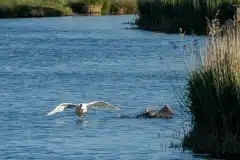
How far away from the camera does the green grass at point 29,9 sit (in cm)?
6732

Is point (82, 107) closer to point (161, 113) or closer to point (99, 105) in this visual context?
point (99, 105)

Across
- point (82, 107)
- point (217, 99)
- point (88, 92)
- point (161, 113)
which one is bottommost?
point (88, 92)

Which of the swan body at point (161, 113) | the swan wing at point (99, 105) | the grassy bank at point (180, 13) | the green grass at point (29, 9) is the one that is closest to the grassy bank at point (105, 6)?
the green grass at point (29, 9)

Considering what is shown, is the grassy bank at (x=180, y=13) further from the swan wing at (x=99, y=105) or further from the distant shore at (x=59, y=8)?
the swan wing at (x=99, y=105)

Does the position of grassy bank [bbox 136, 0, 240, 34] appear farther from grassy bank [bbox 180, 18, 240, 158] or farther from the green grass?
grassy bank [bbox 180, 18, 240, 158]

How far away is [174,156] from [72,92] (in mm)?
8597

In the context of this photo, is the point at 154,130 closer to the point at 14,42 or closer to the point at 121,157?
the point at 121,157

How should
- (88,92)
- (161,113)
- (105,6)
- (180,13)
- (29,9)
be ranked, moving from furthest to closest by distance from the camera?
(105,6)
(29,9)
(180,13)
(88,92)
(161,113)

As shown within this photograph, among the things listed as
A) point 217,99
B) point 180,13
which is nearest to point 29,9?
point 180,13

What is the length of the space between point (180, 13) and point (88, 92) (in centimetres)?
2245

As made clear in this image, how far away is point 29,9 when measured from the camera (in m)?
67.7

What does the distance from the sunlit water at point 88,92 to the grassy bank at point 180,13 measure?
1205 millimetres

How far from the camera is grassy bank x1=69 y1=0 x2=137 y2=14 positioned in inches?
2746

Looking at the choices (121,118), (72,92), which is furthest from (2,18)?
(121,118)
